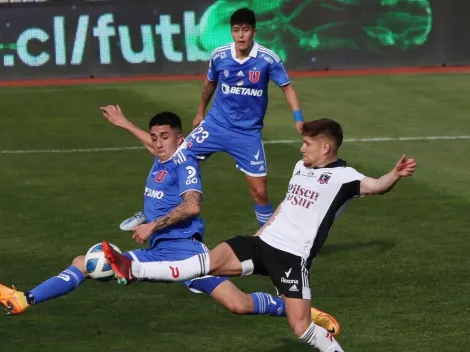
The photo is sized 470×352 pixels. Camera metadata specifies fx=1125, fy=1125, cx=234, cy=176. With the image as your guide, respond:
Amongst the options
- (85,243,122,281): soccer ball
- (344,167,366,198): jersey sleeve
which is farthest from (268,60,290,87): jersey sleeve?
(85,243,122,281): soccer ball

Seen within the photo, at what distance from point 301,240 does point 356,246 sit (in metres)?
4.91

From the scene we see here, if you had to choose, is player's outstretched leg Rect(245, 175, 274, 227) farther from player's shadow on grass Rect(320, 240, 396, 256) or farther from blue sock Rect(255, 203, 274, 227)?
player's shadow on grass Rect(320, 240, 396, 256)

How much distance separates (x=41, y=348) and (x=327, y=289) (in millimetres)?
3375

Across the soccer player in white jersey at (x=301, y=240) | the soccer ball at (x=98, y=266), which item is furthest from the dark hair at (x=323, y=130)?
the soccer ball at (x=98, y=266)

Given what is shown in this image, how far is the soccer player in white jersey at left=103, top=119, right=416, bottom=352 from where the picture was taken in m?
9.09

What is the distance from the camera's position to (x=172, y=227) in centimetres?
999

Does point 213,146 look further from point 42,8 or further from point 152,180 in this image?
point 42,8

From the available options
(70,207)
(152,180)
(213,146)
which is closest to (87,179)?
(70,207)

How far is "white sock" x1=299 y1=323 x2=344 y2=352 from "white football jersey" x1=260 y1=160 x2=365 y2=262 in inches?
23.5

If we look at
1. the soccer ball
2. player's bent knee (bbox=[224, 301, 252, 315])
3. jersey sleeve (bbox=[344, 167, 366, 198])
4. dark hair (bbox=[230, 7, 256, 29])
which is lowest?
player's bent knee (bbox=[224, 301, 252, 315])

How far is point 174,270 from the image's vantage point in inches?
357

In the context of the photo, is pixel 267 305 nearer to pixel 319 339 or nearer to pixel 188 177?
pixel 319 339

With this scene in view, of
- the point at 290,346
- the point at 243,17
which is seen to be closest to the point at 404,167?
the point at 290,346

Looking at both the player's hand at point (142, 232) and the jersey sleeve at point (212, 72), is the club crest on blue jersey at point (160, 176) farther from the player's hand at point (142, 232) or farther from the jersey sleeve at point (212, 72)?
the jersey sleeve at point (212, 72)
